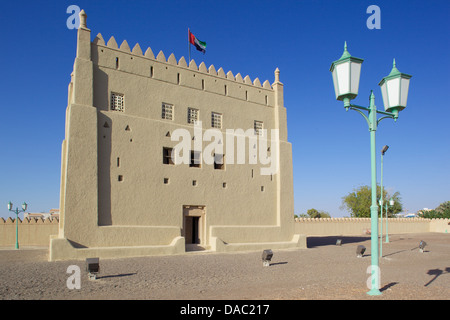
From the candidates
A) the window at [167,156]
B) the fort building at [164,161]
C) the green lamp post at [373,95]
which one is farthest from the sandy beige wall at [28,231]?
the green lamp post at [373,95]

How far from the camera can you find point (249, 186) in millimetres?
22844

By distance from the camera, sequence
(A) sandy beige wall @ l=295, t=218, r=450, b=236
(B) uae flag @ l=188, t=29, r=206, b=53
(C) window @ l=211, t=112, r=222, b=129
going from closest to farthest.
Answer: (C) window @ l=211, t=112, r=222, b=129 < (B) uae flag @ l=188, t=29, r=206, b=53 < (A) sandy beige wall @ l=295, t=218, r=450, b=236

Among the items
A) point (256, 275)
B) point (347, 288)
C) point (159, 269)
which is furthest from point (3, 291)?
point (347, 288)

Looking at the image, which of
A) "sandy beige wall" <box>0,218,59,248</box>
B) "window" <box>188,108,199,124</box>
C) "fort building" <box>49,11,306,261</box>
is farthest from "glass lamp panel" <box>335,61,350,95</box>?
"sandy beige wall" <box>0,218,59,248</box>

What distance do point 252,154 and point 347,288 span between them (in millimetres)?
14503

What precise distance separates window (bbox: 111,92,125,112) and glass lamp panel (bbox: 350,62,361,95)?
14267 millimetres

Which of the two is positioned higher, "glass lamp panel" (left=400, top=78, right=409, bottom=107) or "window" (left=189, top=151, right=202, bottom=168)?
"glass lamp panel" (left=400, top=78, right=409, bottom=107)

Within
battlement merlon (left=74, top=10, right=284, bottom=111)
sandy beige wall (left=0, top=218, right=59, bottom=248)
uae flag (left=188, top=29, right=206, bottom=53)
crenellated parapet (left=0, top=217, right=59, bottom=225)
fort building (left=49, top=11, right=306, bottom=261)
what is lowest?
sandy beige wall (left=0, top=218, right=59, bottom=248)

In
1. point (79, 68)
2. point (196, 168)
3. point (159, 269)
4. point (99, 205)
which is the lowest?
point (159, 269)

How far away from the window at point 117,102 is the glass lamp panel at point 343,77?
1402 centimetres

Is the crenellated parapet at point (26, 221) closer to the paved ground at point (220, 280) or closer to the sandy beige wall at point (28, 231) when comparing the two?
the sandy beige wall at point (28, 231)

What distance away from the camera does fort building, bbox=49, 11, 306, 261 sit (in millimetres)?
17219

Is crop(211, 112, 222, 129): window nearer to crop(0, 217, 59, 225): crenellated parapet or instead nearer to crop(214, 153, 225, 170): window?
crop(214, 153, 225, 170): window
